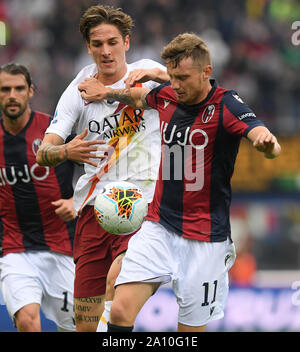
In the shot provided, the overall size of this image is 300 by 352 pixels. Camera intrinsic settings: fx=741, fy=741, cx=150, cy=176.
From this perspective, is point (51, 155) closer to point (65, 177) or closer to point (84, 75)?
point (84, 75)

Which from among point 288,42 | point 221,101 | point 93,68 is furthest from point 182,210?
point 288,42

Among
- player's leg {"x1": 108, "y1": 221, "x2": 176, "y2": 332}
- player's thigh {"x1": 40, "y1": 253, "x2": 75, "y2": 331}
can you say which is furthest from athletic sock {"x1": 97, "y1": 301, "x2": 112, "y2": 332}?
player's thigh {"x1": 40, "y1": 253, "x2": 75, "y2": 331}

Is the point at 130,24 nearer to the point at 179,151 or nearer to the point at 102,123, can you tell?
the point at 102,123

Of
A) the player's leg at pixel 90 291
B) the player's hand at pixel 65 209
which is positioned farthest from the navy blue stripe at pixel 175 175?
the player's hand at pixel 65 209

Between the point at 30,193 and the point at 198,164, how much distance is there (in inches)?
78.2

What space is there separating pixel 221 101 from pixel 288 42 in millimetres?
9178

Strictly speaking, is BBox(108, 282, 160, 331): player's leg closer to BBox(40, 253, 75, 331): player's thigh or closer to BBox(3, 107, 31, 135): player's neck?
BBox(40, 253, 75, 331): player's thigh

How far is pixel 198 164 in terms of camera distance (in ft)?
17.3

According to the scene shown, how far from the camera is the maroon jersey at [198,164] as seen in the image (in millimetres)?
5219

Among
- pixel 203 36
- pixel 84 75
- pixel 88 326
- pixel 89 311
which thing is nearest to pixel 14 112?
pixel 84 75

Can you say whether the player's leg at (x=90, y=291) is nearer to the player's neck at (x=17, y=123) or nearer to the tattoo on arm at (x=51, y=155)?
the tattoo on arm at (x=51, y=155)

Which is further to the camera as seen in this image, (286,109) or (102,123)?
(286,109)

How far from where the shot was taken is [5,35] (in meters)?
14.0
